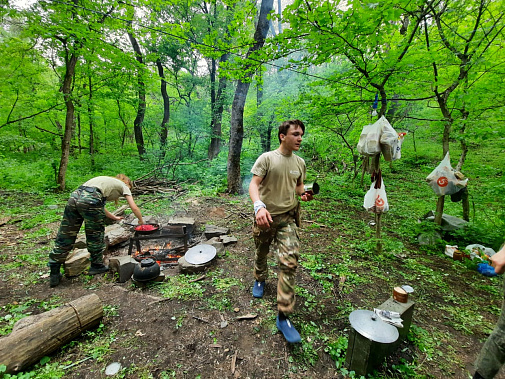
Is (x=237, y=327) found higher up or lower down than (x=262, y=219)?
lower down

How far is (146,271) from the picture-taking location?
3.28 meters

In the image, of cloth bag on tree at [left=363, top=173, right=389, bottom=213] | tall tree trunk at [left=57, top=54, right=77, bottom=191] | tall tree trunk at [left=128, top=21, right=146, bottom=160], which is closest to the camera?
cloth bag on tree at [left=363, top=173, right=389, bottom=213]

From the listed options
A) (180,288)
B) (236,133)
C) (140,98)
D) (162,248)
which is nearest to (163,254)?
(162,248)

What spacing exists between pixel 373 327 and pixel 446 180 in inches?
159

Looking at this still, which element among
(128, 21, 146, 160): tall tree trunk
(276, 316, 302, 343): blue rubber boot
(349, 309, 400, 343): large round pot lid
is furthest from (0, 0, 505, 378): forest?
(128, 21, 146, 160): tall tree trunk

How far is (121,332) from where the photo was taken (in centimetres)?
250

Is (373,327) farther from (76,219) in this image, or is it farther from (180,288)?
(76,219)

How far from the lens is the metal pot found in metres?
3.26

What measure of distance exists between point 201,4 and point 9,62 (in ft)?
32.6

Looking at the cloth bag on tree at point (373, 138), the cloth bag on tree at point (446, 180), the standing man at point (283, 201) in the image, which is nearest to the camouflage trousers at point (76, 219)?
the standing man at point (283, 201)

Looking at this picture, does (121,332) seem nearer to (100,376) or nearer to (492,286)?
(100,376)

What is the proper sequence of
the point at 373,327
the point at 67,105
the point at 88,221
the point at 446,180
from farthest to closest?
the point at 67,105, the point at 446,180, the point at 88,221, the point at 373,327

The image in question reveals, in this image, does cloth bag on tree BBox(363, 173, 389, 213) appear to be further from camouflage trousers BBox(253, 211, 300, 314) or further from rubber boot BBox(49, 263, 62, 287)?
rubber boot BBox(49, 263, 62, 287)

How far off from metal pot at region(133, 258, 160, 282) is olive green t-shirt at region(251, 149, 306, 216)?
84.0 inches
